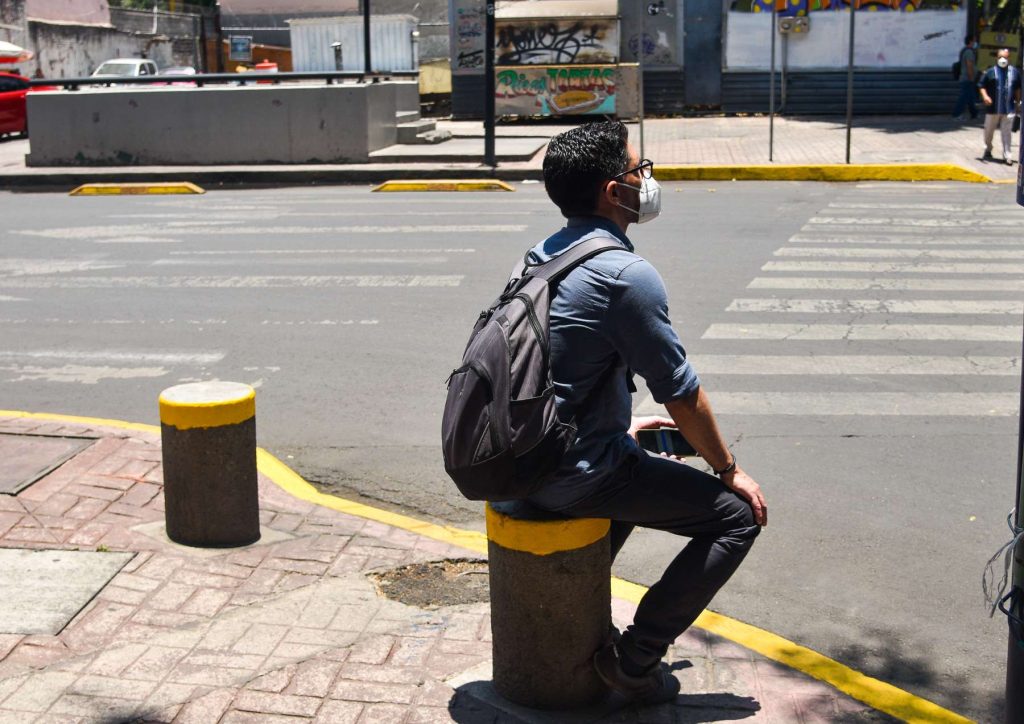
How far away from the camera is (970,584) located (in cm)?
515

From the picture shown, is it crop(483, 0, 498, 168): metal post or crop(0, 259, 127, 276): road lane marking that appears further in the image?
crop(483, 0, 498, 168): metal post

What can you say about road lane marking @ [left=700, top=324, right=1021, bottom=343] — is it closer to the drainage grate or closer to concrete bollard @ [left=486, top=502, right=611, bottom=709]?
the drainage grate

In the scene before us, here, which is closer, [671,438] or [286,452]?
[671,438]

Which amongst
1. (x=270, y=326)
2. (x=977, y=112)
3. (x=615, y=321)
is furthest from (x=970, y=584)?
(x=977, y=112)

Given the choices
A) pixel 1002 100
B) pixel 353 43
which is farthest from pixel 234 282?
pixel 353 43

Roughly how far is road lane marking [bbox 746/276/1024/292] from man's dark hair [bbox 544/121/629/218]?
7.09 metres

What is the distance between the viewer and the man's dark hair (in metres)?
3.63

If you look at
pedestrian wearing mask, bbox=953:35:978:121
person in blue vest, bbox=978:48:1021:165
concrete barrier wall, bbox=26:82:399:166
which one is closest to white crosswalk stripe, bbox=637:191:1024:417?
person in blue vest, bbox=978:48:1021:165

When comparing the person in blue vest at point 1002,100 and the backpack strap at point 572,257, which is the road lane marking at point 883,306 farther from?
the person in blue vest at point 1002,100

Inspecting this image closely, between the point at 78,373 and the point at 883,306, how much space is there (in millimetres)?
6084

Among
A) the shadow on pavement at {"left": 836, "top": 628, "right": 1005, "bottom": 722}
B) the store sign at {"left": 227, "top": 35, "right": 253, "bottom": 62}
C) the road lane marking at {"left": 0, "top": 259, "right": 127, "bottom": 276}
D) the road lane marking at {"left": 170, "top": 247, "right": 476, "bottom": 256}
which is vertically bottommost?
the shadow on pavement at {"left": 836, "top": 628, "right": 1005, "bottom": 722}

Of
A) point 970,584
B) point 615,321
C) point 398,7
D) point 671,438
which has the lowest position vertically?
point 970,584

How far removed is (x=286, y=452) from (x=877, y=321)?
187 inches

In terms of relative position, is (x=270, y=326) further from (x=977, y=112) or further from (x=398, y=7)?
(x=398, y=7)
